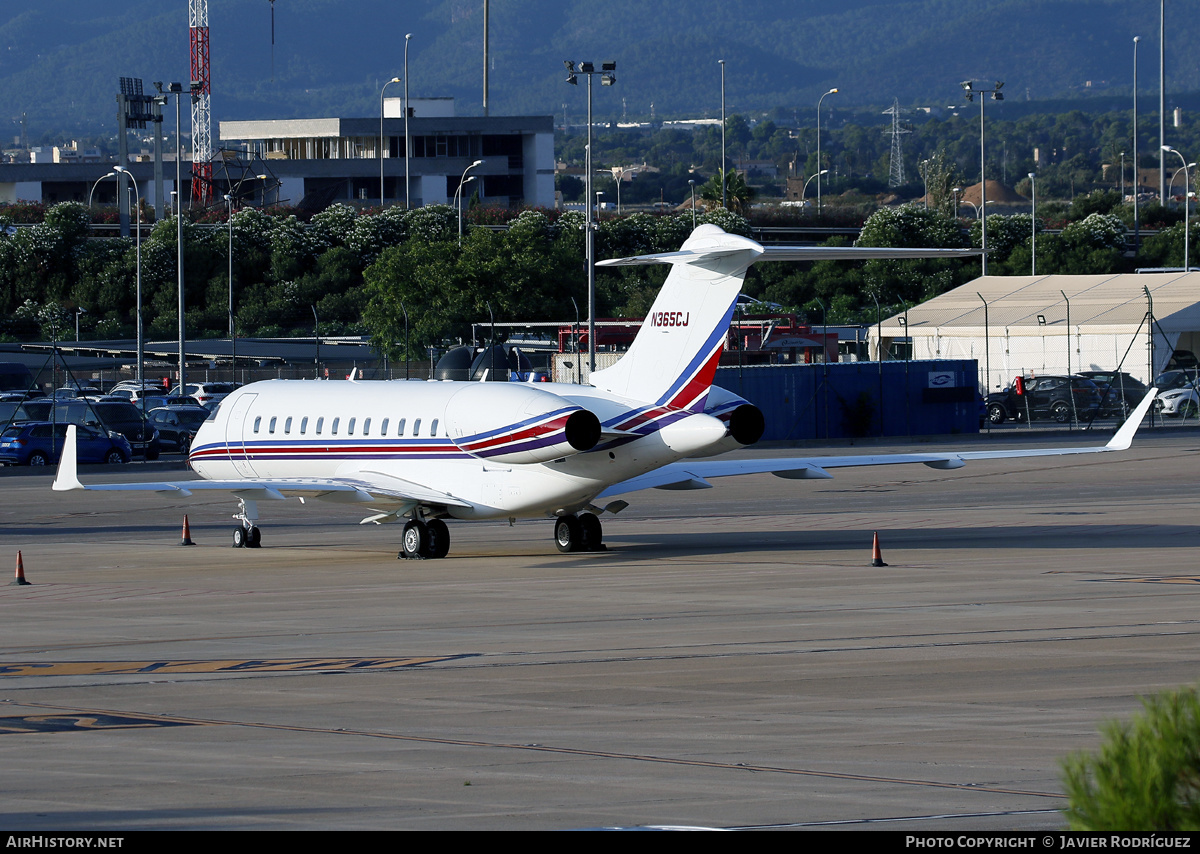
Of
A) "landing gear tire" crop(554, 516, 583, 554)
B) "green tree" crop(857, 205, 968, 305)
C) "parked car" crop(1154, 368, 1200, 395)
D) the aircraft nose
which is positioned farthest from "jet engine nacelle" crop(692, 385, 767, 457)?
"green tree" crop(857, 205, 968, 305)

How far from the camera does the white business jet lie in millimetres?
23812

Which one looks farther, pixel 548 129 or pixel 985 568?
pixel 548 129

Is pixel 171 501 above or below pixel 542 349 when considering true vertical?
below

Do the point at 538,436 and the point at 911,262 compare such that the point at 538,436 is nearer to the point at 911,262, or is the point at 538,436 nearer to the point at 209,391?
the point at 209,391

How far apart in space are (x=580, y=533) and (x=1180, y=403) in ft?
134

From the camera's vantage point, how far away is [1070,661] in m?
15.3

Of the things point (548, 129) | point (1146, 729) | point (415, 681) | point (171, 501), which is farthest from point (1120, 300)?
point (548, 129)

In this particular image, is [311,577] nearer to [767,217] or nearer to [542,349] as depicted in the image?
[542,349]

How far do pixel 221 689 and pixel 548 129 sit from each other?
138105mm

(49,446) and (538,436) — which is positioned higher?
(538,436)

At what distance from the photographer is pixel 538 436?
2398 centimetres

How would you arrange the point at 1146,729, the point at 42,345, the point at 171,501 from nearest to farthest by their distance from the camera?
the point at 1146,729, the point at 171,501, the point at 42,345

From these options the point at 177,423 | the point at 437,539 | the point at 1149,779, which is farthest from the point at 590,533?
the point at 177,423

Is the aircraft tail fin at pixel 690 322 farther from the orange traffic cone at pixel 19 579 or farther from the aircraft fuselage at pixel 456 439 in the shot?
the orange traffic cone at pixel 19 579
